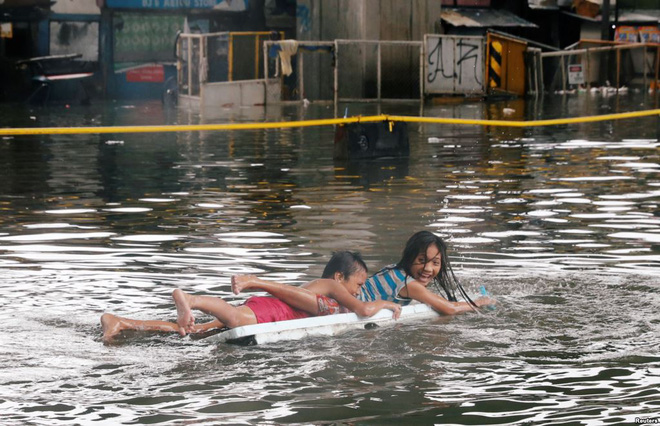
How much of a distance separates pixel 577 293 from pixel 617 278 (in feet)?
1.86

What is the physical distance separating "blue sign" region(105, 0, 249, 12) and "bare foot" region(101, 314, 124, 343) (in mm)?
30332

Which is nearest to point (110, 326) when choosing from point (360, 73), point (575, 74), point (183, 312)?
point (183, 312)

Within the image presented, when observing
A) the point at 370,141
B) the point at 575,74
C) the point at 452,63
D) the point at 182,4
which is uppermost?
the point at 182,4

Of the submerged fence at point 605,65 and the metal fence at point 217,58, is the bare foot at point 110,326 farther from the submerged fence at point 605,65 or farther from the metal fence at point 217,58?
the submerged fence at point 605,65

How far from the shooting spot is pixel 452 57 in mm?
34312

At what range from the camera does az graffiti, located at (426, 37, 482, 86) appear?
34156 mm

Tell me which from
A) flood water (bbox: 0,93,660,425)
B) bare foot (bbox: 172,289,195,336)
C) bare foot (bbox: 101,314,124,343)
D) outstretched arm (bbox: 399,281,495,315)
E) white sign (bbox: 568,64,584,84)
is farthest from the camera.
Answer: white sign (bbox: 568,64,584,84)

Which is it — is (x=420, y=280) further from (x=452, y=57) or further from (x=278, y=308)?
(x=452, y=57)

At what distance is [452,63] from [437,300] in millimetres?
27089

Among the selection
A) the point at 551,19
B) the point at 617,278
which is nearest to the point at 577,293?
the point at 617,278

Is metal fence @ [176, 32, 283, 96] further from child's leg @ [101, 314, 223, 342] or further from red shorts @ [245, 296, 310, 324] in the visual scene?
child's leg @ [101, 314, 223, 342]

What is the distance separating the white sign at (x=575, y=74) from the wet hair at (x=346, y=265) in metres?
32.2

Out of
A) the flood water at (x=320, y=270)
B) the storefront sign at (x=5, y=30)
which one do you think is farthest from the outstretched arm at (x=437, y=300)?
the storefront sign at (x=5, y=30)

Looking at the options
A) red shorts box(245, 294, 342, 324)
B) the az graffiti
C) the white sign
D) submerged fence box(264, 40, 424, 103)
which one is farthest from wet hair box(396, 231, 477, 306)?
the white sign
